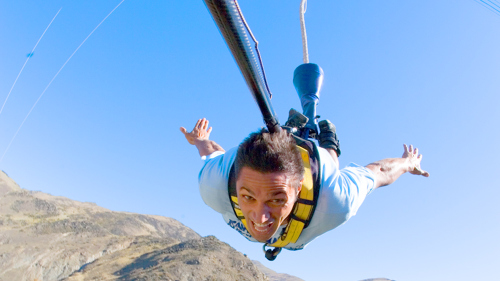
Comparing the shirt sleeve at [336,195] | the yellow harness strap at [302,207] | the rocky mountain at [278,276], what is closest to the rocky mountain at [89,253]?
the yellow harness strap at [302,207]

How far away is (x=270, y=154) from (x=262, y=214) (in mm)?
545

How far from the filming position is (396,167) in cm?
488

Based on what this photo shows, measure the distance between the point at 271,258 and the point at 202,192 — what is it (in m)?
1.15

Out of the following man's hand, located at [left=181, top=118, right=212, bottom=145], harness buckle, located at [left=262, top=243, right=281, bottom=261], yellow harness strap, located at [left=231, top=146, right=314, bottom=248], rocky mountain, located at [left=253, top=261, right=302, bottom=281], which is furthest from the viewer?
rocky mountain, located at [left=253, top=261, right=302, bottom=281]

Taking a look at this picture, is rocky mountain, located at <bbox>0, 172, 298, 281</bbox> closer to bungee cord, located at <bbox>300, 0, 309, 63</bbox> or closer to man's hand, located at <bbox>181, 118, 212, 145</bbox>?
man's hand, located at <bbox>181, 118, 212, 145</bbox>

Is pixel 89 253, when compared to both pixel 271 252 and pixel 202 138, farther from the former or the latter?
pixel 271 252

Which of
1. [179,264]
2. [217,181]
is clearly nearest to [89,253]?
[179,264]

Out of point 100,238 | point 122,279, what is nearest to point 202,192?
point 122,279

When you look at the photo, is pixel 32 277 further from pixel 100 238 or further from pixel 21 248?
pixel 100 238

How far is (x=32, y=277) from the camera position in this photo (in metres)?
42.7

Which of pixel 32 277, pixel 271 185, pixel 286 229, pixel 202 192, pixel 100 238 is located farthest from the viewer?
pixel 100 238

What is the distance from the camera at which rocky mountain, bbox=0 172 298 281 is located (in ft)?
126

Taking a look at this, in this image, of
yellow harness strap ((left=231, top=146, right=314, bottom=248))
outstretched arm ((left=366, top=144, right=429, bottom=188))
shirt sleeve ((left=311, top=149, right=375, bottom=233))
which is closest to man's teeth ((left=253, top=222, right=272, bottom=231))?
yellow harness strap ((left=231, top=146, right=314, bottom=248))

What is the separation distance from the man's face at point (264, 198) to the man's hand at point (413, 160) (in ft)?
8.44
